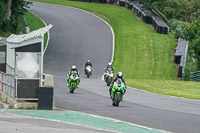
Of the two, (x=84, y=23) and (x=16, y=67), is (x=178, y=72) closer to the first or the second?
(x=84, y=23)

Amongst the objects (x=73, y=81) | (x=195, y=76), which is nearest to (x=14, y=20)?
(x=195, y=76)

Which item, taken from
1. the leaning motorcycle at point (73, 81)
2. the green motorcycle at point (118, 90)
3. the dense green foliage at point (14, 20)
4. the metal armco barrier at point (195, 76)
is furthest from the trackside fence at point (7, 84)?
the dense green foliage at point (14, 20)

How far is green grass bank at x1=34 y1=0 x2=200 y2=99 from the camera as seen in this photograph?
4294cm

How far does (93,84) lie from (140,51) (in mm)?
19825

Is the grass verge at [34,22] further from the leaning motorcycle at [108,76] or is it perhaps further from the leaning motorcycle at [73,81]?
the leaning motorcycle at [73,81]

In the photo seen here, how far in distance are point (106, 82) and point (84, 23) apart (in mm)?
31915

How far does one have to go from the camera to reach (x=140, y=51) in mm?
54812

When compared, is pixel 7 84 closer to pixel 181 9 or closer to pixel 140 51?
pixel 140 51

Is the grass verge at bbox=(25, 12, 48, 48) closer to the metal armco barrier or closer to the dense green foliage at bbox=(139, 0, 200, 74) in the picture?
the dense green foliage at bbox=(139, 0, 200, 74)

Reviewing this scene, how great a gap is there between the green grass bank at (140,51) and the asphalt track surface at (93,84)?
4.66ft

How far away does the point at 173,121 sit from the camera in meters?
17.2

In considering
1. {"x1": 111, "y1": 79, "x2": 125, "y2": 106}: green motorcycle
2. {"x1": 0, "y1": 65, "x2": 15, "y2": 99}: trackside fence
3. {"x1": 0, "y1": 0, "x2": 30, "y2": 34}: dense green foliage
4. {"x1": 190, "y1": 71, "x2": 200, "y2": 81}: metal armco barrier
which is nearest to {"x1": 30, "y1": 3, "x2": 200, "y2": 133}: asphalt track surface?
{"x1": 111, "y1": 79, "x2": 125, "y2": 106}: green motorcycle

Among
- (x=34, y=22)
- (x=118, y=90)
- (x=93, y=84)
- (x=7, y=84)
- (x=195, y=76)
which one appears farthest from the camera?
(x=34, y=22)

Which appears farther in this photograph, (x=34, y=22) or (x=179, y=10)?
(x=179, y=10)
